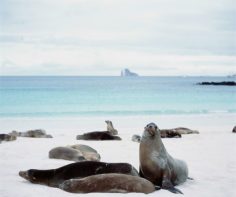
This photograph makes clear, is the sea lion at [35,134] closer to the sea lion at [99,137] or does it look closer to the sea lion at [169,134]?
the sea lion at [99,137]

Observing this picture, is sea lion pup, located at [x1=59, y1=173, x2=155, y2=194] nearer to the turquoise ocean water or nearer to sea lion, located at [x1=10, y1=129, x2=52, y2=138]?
sea lion, located at [x1=10, y1=129, x2=52, y2=138]

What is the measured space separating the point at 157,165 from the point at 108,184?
0.92 metres

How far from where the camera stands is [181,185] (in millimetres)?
6684

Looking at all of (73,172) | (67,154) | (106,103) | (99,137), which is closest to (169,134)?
(99,137)

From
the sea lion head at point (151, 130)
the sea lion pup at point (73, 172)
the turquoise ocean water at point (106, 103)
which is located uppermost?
the sea lion head at point (151, 130)

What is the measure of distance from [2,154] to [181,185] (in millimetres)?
3821

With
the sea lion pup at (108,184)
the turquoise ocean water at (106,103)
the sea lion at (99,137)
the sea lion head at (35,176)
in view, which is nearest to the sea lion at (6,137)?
the sea lion at (99,137)

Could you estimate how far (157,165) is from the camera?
657cm

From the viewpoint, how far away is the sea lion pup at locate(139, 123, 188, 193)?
6535 millimetres

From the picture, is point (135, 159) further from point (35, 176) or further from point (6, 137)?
point (6, 137)

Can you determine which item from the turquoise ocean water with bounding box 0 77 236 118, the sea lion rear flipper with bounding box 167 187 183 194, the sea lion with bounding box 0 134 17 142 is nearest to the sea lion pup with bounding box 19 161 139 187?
the sea lion rear flipper with bounding box 167 187 183 194

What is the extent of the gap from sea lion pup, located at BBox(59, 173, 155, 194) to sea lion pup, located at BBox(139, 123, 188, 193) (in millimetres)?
473

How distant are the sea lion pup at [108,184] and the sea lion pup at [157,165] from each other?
1.55ft

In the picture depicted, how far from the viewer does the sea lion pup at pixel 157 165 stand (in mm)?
6535
